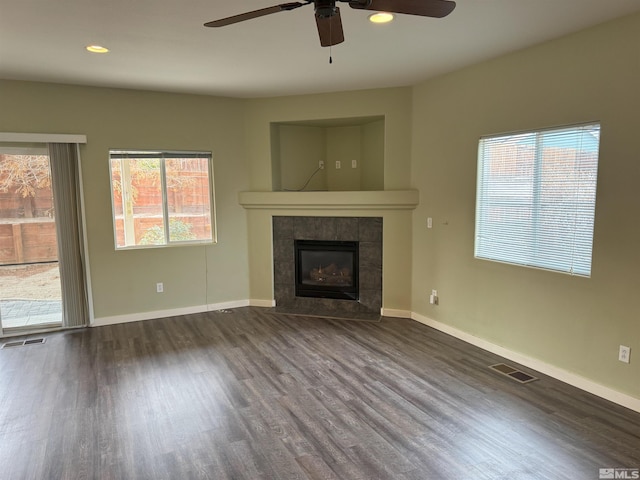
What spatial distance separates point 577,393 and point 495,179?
1869mm

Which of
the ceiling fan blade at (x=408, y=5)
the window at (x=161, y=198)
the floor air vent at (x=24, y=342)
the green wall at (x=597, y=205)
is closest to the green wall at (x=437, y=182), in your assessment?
the green wall at (x=597, y=205)

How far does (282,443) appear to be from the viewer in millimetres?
2459

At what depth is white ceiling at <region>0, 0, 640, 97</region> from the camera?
2523 millimetres

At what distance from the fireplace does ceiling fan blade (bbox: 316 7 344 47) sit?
3018mm

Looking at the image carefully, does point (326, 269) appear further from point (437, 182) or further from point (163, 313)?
point (163, 313)

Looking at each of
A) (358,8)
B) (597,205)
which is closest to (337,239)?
(597,205)

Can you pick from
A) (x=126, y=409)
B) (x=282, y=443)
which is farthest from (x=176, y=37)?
(x=282, y=443)

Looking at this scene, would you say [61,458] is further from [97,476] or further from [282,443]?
[282,443]

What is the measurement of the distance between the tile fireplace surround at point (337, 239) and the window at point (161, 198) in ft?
3.11

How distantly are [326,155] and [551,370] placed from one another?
3.73 meters

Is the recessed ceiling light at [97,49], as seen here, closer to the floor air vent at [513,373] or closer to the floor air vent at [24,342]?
the floor air vent at [24,342]

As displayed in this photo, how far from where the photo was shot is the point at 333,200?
4.90m

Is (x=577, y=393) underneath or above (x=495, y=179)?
underneath

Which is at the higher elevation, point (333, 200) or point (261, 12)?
point (261, 12)
